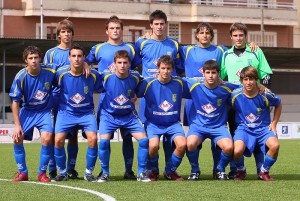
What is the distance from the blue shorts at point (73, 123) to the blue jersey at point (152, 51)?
116cm

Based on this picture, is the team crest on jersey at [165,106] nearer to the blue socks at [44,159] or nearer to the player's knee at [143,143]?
the player's knee at [143,143]

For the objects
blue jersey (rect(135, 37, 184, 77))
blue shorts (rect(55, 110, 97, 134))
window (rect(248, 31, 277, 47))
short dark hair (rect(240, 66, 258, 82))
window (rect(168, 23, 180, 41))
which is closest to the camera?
short dark hair (rect(240, 66, 258, 82))

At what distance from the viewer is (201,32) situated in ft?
39.9

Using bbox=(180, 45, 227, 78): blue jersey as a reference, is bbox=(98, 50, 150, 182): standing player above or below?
below

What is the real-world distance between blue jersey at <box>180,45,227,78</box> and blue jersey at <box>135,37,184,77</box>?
7.6 inches

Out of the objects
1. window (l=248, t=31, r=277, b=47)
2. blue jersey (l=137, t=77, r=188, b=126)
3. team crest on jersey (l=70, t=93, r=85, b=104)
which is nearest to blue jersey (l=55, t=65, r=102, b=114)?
team crest on jersey (l=70, t=93, r=85, b=104)

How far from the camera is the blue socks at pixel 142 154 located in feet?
38.2

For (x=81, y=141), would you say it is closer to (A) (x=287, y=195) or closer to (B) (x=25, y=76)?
(B) (x=25, y=76)

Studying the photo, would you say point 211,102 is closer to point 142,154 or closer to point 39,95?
point 142,154

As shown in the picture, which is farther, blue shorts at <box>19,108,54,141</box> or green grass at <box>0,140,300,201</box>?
blue shorts at <box>19,108,54,141</box>

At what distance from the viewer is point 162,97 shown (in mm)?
11938

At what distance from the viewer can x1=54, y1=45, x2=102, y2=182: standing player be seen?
38.4 ft

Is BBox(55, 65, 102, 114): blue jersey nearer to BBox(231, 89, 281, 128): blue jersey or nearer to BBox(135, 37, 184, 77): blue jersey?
BBox(135, 37, 184, 77): blue jersey

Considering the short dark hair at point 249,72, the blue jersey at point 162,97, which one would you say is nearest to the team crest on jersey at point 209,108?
the blue jersey at point 162,97
